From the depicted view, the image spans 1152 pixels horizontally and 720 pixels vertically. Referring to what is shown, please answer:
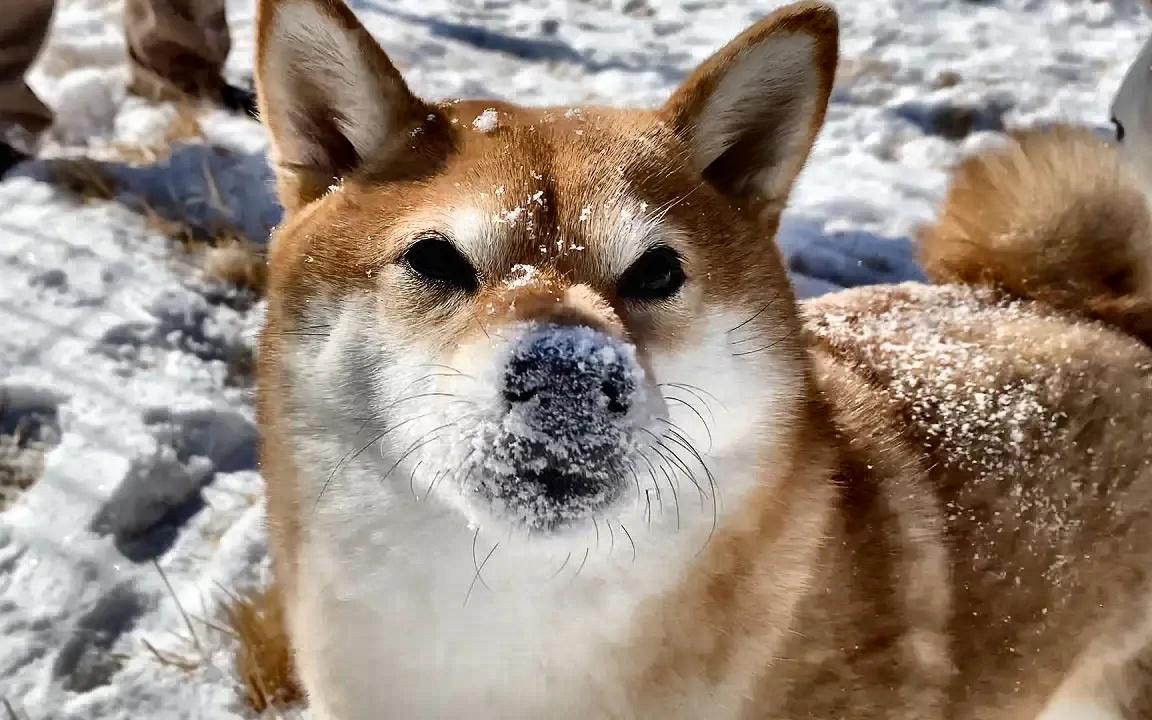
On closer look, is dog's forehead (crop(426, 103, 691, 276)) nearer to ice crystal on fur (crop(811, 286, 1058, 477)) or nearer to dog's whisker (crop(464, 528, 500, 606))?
dog's whisker (crop(464, 528, 500, 606))

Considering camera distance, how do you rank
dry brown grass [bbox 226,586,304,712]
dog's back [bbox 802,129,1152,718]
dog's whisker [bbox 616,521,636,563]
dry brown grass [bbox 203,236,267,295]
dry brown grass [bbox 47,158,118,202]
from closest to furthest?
dog's whisker [bbox 616,521,636,563] → dog's back [bbox 802,129,1152,718] → dry brown grass [bbox 226,586,304,712] → dry brown grass [bbox 203,236,267,295] → dry brown grass [bbox 47,158,118,202]

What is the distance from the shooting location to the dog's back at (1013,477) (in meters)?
1.50

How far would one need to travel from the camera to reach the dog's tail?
6.45 feet

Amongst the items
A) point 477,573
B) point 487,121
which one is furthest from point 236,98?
point 477,573

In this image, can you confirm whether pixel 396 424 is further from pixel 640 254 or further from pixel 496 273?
pixel 640 254

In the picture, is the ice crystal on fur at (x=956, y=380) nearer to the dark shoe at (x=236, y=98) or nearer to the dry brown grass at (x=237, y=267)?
the dry brown grass at (x=237, y=267)

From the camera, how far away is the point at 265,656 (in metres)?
1.87

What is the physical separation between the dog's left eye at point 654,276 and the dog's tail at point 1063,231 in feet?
3.68

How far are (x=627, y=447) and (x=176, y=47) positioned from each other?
3.61m

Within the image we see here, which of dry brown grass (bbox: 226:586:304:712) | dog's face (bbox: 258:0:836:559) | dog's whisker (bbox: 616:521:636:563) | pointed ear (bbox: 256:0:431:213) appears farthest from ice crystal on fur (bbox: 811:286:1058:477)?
dry brown grass (bbox: 226:586:304:712)

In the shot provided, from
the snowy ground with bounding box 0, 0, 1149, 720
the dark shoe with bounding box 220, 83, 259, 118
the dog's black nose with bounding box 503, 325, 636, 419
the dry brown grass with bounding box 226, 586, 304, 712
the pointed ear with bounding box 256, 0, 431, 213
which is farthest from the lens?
the dark shoe with bounding box 220, 83, 259, 118

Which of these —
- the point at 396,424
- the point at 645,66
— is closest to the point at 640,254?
the point at 396,424

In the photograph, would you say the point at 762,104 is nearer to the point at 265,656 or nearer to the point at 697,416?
the point at 697,416

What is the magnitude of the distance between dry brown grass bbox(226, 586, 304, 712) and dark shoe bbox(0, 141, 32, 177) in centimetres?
230
